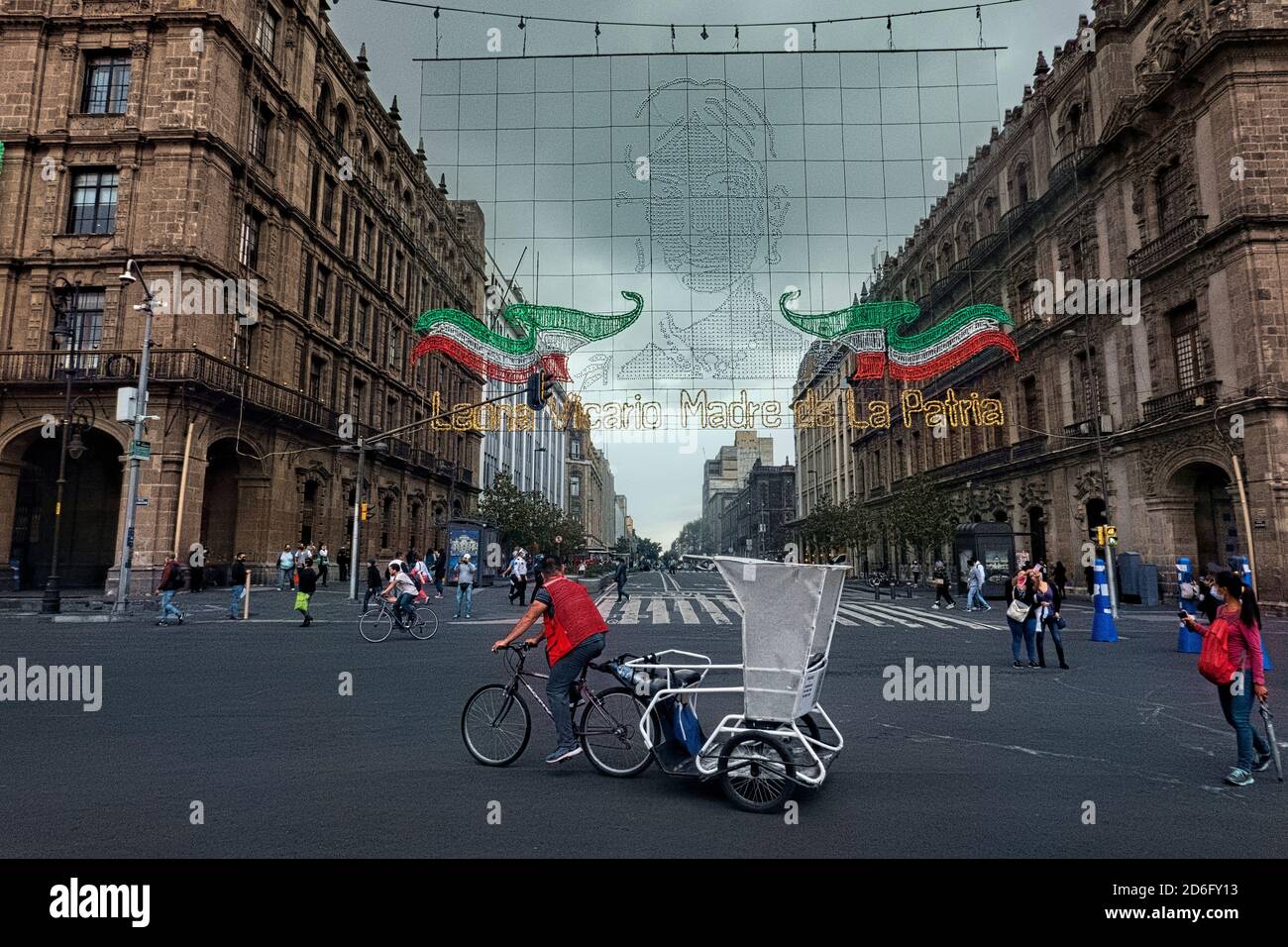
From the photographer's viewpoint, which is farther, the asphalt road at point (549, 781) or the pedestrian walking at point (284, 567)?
the pedestrian walking at point (284, 567)

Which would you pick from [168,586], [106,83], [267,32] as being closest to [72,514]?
[168,586]

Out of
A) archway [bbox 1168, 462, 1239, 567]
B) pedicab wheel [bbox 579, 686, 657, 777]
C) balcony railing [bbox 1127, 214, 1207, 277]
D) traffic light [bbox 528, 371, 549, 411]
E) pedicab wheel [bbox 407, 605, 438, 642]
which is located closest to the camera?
pedicab wheel [bbox 579, 686, 657, 777]

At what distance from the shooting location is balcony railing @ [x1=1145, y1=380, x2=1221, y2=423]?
24.7m

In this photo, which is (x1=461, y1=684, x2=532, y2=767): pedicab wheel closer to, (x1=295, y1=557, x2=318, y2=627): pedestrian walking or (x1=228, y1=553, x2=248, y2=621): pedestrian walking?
(x1=295, y1=557, x2=318, y2=627): pedestrian walking

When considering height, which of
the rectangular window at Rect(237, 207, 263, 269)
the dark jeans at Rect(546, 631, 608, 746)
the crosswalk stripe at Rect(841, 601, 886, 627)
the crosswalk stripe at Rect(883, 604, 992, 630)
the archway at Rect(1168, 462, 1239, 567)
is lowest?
the crosswalk stripe at Rect(883, 604, 992, 630)

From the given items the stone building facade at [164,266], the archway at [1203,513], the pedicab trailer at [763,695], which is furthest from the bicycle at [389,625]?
the archway at [1203,513]

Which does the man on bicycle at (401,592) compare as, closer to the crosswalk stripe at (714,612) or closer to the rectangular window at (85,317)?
the crosswalk stripe at (714,612)

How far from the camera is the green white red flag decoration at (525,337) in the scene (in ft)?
77.0

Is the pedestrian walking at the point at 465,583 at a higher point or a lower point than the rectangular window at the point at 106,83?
lower

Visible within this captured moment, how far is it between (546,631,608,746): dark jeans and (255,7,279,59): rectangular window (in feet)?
105

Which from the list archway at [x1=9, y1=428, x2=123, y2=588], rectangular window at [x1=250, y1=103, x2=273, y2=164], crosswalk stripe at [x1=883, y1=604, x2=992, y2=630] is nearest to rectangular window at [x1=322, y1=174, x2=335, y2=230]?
rectangular window at [x1=250, y1=103, x2=273, y2=164]

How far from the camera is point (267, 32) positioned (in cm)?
2977

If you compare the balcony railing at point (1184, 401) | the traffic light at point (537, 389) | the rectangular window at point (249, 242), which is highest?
the rectangular window at point (249, 242)

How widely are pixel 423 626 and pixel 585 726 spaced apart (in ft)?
36.9
